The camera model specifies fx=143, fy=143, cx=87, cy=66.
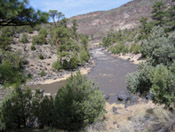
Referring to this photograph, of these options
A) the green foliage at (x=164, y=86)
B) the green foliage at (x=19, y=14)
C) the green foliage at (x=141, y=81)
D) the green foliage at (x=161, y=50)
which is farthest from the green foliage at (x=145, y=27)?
the green foliage at (x=19, y=14)

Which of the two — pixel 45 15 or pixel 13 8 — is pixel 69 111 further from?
pixel 13 8

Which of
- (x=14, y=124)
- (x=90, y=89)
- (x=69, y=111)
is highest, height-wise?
(x=90, y=89)

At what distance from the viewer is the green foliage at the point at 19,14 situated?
4294mm

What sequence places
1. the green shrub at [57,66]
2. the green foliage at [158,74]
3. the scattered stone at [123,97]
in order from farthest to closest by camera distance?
1. the green shrub at [57,66]
2. the scattered stone at [123,97]
3. the green foliage at [158,74]

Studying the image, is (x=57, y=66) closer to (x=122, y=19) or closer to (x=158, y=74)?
(x=158, y=74)

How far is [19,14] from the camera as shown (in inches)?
193

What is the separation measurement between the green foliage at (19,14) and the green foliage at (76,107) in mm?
4629

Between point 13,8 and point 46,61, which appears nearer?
point 13,8

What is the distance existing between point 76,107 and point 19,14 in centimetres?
542

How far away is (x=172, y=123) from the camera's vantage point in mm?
4617

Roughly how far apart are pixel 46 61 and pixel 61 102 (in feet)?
81.1

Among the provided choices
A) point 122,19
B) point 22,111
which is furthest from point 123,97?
point 122,19

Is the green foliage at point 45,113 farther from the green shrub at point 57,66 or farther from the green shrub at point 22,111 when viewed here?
the green shrub at point 57,66

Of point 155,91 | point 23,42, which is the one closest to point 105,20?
point 23,42
